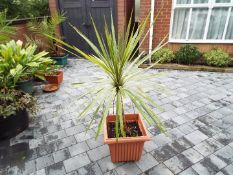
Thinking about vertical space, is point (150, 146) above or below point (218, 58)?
below

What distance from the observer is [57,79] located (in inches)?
153

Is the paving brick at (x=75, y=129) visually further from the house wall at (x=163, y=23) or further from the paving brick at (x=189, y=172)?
the house wall at (x=163, y=23)

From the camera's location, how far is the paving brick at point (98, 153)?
210cm

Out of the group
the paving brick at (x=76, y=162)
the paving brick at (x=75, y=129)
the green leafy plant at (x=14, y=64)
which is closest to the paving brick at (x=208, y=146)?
the paving brick at (x=76, y=162)

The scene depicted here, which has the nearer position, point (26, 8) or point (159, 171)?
point (159, 171)

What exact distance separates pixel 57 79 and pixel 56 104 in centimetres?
80

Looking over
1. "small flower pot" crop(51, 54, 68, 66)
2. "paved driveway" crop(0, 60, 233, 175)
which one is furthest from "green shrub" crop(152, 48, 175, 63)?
"small flower pot" crop(51, 54, 68, 66)

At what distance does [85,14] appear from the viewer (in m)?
5.31

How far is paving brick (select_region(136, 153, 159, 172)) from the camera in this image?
6.45 feet

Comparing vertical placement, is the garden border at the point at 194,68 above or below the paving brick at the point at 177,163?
above

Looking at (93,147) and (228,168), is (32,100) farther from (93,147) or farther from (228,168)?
(228,168)

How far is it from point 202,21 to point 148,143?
368 centimetres

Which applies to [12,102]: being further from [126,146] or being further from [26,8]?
[26,8]

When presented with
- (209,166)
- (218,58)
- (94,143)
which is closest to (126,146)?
(94,143)
